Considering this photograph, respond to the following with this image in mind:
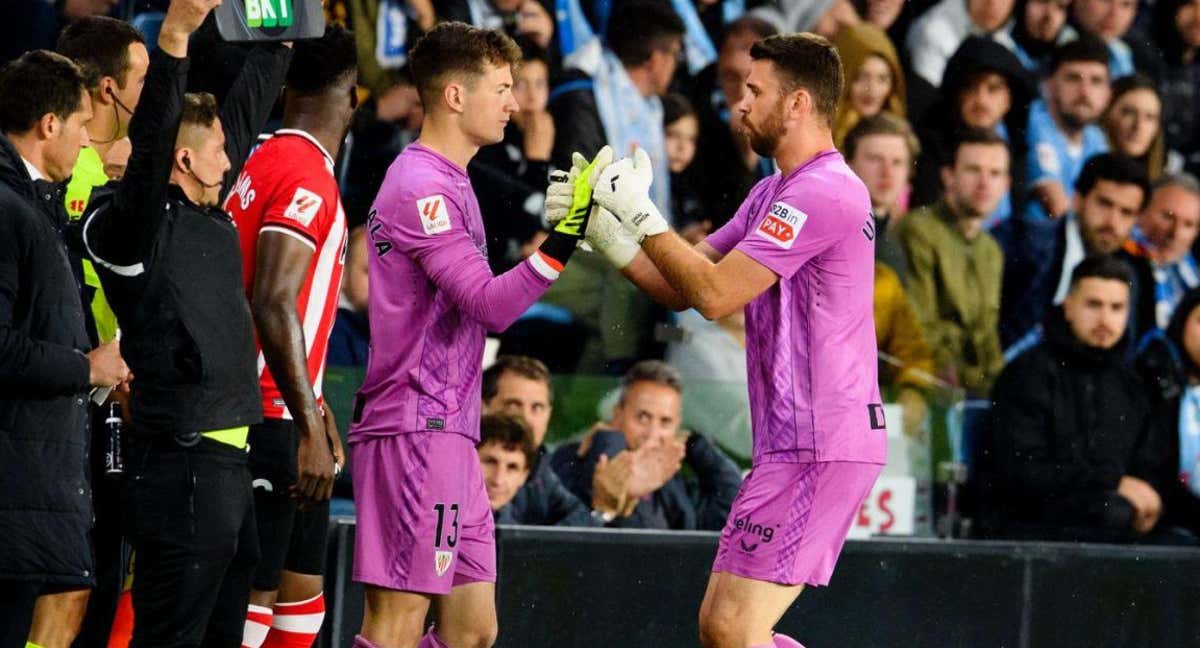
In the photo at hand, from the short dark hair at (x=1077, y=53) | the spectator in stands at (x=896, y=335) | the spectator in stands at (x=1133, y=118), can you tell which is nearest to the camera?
the spectator in stands at (x=896, y=335)

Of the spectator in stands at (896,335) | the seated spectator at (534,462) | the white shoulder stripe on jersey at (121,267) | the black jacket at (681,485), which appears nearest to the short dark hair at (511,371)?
the seated spectator at (534,462)

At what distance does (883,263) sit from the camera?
8.26m

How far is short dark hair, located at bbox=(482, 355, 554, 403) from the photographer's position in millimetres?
6988

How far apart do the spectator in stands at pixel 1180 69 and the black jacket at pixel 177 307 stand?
682 cm

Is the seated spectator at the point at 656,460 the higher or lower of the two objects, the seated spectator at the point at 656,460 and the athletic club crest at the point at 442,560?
the higher

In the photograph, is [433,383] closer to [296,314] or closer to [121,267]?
[296,314]

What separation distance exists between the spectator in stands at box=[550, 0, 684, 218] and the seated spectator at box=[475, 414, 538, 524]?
1568mm

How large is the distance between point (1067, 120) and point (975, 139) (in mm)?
892

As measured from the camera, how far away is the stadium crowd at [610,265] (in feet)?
14.1

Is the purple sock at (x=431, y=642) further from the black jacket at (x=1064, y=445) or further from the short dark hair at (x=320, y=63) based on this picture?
the black jacket at (x=1064, y=445)

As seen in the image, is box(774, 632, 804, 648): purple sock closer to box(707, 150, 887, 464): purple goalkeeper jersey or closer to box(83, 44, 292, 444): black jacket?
box(707, 150, 887, 464): purple goalkeeper jersey

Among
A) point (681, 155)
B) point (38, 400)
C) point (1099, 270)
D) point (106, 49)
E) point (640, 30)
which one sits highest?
point (640, 30)

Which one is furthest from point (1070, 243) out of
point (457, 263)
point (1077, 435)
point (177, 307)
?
point (177, 307)

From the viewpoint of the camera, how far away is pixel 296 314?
16.2 ft
